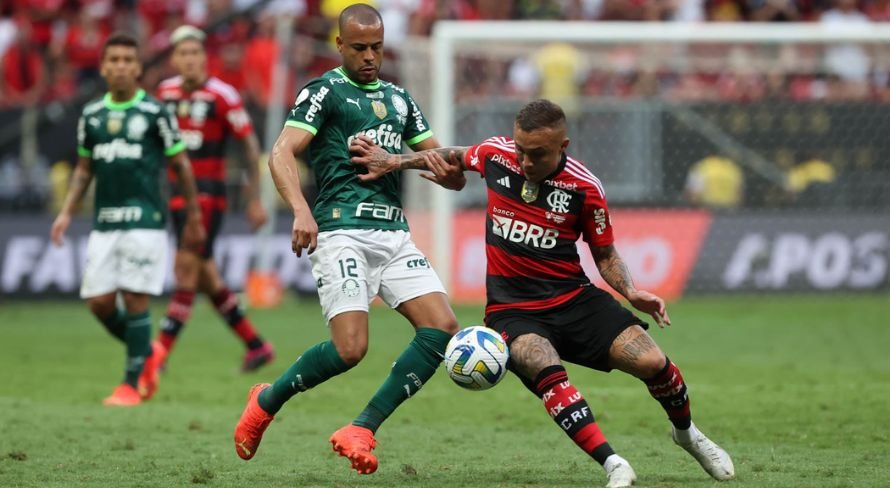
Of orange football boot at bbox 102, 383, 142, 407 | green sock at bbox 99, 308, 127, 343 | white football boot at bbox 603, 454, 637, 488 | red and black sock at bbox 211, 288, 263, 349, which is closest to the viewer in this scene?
white football boot at bbox 603, 454, 637, 488

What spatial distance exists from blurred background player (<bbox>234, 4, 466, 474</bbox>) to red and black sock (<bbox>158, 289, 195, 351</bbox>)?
4.59 m

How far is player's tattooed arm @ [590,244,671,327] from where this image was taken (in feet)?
21.8

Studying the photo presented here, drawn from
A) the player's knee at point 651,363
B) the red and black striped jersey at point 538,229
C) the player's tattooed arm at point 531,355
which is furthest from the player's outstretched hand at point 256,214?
the player's knee at point 651,363

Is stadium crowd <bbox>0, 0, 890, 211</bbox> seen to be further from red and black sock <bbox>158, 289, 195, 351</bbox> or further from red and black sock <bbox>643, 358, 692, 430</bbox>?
red and black sock <bbox>643, 358, 692, 430</bbox>

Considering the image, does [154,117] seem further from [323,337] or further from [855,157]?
[855,157]

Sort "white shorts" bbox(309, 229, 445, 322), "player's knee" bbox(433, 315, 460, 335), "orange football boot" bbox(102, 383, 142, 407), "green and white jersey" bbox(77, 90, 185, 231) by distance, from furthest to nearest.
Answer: "green and white jersey" bbox(77, 90, 185, 231), "orange football boot" bbox(102, 383, 142, 407), "player's knee" bbox(433, 315, 460, 335), "white shorts" bbox(309, 229, 445, 322)

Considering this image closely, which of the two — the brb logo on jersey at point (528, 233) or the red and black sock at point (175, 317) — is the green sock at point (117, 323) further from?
the brb logo on jersey at point (528, 233)

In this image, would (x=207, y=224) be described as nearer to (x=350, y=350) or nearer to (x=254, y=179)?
(x=254, y=179)

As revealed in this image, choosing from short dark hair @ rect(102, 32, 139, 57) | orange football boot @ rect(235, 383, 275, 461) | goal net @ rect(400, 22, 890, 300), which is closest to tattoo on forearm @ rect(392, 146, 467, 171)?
orange football boot @ rect(235, 383, 275, 461)

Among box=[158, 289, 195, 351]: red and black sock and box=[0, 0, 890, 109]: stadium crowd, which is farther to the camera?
box=[0, 0, 890, 109]: stadium crowd

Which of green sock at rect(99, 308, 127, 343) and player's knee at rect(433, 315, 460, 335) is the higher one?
player's knee at rect(433, 315, 460, 335)

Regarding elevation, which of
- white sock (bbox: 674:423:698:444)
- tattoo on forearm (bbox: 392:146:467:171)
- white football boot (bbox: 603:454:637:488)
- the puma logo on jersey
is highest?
tattoo on forearm (bbox: 392:146:467:171)

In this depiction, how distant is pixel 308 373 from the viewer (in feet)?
23.4

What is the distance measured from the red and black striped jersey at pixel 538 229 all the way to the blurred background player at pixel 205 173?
16.7 ft
